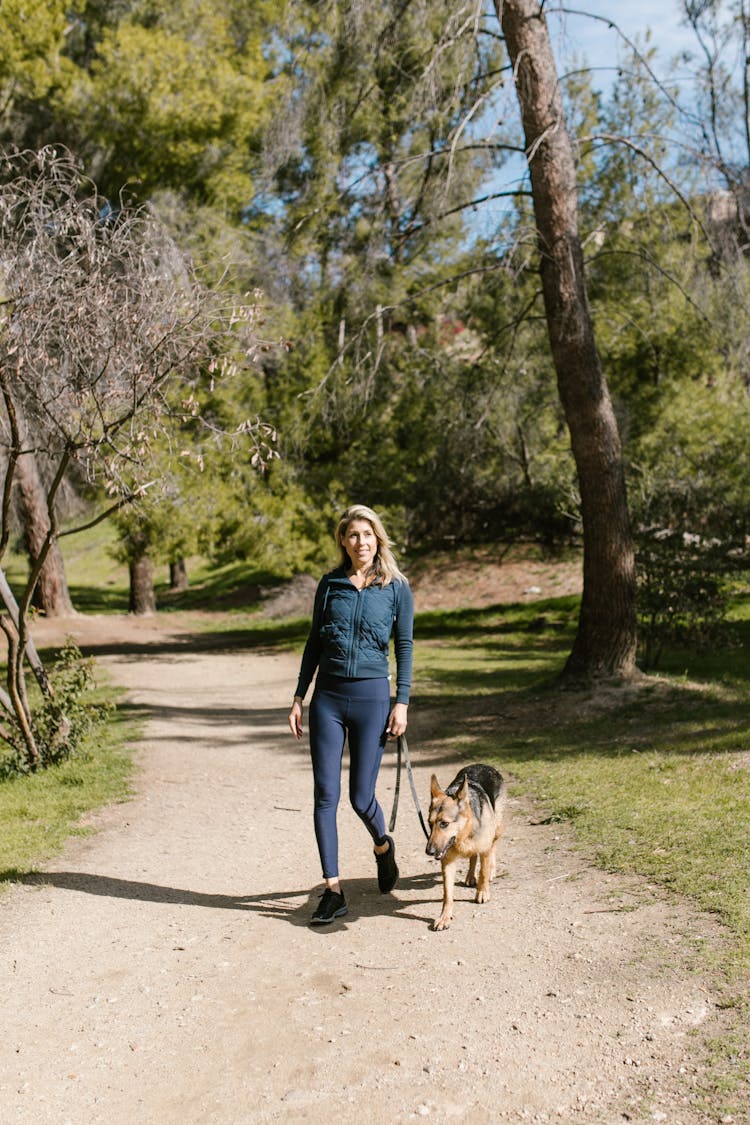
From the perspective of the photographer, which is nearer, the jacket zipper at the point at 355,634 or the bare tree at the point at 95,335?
the jacket zipper at the point at 355,634

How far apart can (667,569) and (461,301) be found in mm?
8006

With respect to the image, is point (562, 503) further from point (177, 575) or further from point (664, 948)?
point (177, 575)

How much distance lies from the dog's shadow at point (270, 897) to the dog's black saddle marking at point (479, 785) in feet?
2.01

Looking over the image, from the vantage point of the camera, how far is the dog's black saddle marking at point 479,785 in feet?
17.3

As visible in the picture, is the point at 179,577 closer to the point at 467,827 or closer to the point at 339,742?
the point at 339,742

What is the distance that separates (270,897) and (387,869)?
2.36ft

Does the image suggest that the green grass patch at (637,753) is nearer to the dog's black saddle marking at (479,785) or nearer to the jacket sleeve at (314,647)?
the dog's black saddle marking at (479,785)

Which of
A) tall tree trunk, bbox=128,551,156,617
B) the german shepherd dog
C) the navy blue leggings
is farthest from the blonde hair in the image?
tall tree trunk, bbox=128,551,156,617

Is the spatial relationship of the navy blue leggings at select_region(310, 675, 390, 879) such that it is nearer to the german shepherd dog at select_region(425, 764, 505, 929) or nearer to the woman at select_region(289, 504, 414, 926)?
the woman at select_region(289, 504, 414, 926)

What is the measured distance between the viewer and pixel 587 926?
4953mm

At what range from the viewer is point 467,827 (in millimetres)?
5156

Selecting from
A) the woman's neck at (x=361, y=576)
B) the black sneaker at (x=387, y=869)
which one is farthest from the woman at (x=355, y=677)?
the black sneaker at (x=387, y=869)

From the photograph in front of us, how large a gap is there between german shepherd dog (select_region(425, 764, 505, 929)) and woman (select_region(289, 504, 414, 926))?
0.39 m

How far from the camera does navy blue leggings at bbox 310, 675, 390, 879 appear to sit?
5.24 m
